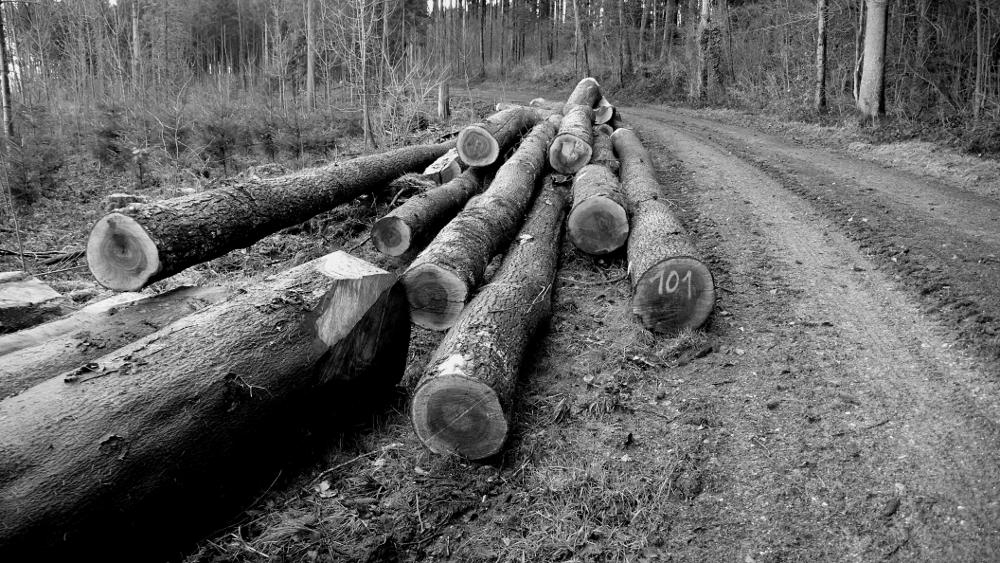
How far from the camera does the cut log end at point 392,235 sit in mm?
6844

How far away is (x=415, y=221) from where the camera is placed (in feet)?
22.9

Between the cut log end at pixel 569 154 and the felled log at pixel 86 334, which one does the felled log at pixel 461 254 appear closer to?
the cut log end at pixel 569 154

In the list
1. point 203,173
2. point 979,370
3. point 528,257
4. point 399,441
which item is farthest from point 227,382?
point 203,173

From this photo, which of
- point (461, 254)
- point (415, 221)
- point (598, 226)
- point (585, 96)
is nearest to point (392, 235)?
point (415, 221)

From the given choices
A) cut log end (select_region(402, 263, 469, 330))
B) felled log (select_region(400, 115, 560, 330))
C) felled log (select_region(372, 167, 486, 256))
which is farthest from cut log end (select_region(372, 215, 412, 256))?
cut log end (select_region(402, 263, 469, 330))

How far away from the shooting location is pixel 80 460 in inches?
106

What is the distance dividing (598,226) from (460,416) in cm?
342

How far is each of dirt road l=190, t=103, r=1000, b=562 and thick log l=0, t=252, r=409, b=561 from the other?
448mm

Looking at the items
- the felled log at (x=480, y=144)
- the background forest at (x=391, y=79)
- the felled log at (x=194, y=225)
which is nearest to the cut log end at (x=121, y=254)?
the felled log at (x=194, y=225)

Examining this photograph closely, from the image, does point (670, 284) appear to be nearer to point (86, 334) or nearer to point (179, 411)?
point (179, 411)

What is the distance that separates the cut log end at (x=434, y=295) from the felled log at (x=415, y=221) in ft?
6.75

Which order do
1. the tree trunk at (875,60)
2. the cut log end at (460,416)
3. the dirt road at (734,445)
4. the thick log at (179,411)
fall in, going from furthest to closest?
the tree trunk at (875,60) → the cut log end at (460,416) → the dirt road at (734,445) → the thick log at (179,411)

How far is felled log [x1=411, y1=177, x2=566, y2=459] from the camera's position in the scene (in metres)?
3.67

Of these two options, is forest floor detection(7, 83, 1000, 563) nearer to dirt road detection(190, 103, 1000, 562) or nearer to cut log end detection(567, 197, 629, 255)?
dirt road detection(190, 103, 1000, 562)
